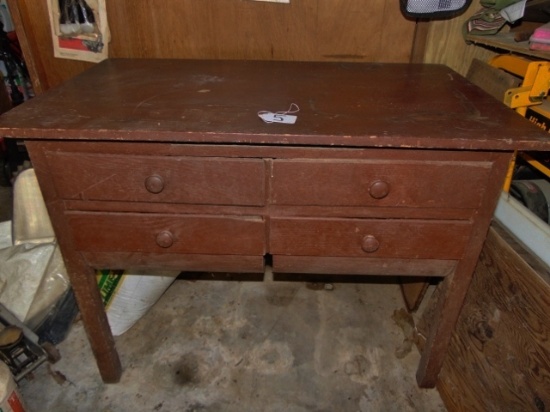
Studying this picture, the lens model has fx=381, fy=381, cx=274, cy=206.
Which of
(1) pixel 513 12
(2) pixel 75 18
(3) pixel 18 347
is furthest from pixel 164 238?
(1) pixel 513 12

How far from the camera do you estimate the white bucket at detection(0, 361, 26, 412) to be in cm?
109

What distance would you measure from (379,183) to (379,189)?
0.01 metres

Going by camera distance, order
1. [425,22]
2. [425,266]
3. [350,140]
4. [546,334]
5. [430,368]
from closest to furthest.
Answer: [350,140] → [546,334] → [425,266] → [430,368] → [425,22]

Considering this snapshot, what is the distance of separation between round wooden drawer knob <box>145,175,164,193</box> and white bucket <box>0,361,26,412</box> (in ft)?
2.49

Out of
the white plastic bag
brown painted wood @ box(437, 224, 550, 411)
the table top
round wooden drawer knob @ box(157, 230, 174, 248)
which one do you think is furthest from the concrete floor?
the table top

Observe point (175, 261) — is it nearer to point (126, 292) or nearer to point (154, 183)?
point (154, 183)

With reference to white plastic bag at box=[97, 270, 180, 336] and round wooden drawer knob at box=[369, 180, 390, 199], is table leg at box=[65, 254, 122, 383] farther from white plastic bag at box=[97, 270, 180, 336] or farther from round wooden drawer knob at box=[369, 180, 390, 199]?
round wooden drawer knob at box=[369, 180, 390, 199]

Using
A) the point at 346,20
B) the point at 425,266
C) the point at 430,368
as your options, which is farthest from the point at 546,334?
the point at 346,20

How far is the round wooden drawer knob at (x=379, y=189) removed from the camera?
0.92 metres

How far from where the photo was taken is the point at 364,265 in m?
1.07

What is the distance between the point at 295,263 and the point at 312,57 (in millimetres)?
874

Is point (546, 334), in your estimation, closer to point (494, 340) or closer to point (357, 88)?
point (494, 340)

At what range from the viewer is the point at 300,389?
4.55ft

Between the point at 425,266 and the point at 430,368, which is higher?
the point at 425,266
